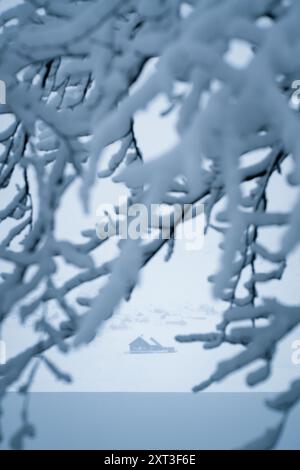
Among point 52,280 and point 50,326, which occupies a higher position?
point 52,280

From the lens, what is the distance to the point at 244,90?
0.89 m

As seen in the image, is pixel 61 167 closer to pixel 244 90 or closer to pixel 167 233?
pixel 167 233

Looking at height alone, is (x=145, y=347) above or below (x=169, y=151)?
below

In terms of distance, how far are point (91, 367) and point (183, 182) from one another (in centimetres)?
7586

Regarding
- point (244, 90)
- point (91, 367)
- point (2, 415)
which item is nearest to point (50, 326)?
point (2, 415)

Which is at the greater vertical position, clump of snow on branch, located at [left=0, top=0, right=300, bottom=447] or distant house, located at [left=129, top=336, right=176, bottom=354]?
clump of snow on branch, located at [left=0, top=0, right=300, bottom=447]

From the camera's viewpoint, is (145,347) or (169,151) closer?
(169,151)

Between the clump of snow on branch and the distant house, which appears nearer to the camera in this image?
the clump of snow on branch

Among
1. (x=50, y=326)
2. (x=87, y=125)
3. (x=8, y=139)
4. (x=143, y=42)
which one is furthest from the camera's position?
(x=8, y=139)

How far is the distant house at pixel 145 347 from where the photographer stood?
86.6 m

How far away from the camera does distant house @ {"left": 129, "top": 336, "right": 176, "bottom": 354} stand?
86562 millimetres

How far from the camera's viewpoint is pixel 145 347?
94.2 meters
